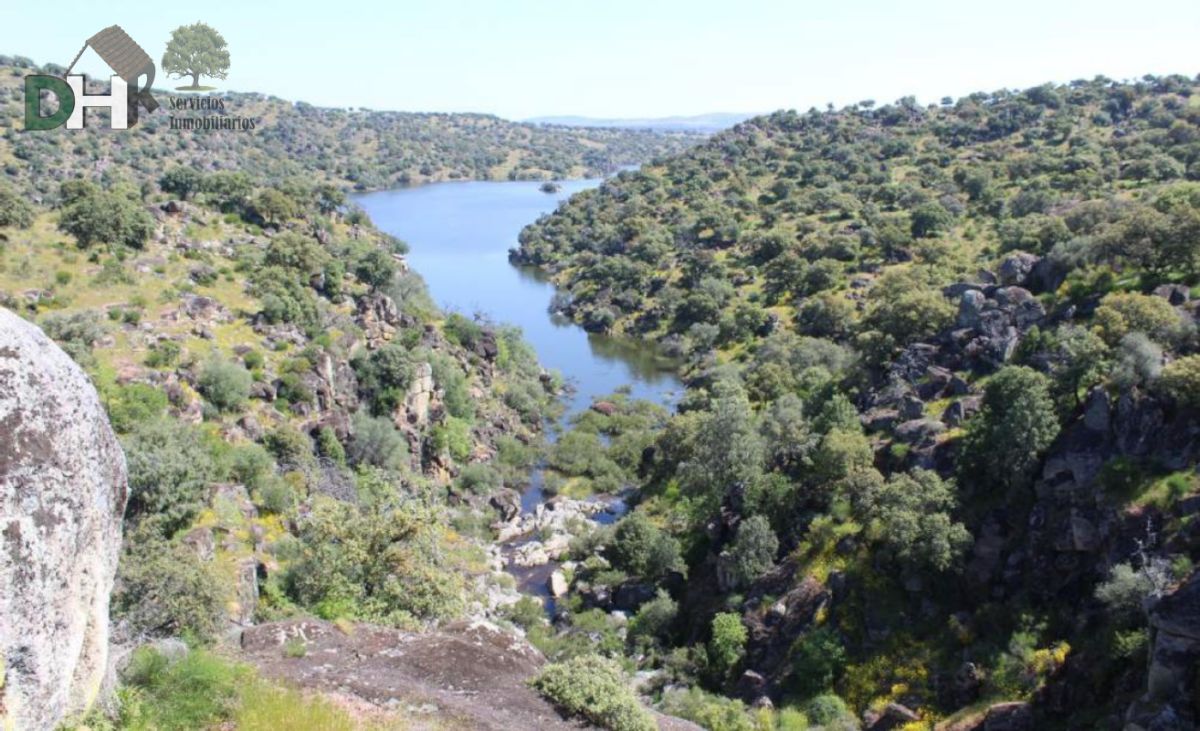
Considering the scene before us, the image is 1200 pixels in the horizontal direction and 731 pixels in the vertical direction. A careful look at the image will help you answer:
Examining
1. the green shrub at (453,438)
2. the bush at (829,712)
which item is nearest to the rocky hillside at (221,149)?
the green shrub at (453,438)

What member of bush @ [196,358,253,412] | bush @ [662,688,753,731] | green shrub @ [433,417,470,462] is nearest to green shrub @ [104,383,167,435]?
bush @ [196,358,253,412]

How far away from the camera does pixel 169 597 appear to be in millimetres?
15016

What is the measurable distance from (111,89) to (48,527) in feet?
275

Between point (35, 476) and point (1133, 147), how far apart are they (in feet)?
301

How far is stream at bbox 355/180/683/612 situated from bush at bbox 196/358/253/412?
13.9m

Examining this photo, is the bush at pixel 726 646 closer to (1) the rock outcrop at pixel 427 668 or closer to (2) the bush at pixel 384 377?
(1) the rock outcrop at pixel 427 668

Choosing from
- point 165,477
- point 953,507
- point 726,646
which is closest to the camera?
point 165,477

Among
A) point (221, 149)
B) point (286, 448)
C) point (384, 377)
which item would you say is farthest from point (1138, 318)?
point (221, 149)

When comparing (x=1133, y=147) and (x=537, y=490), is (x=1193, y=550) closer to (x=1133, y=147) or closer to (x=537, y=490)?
(x=537, y=490)

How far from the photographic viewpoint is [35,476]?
26.1 feet

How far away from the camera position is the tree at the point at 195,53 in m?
63.5

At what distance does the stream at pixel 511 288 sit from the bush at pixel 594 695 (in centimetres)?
1873

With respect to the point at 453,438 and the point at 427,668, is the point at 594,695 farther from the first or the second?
the point at 453,438

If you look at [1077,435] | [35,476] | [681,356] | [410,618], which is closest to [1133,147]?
[681,356]
